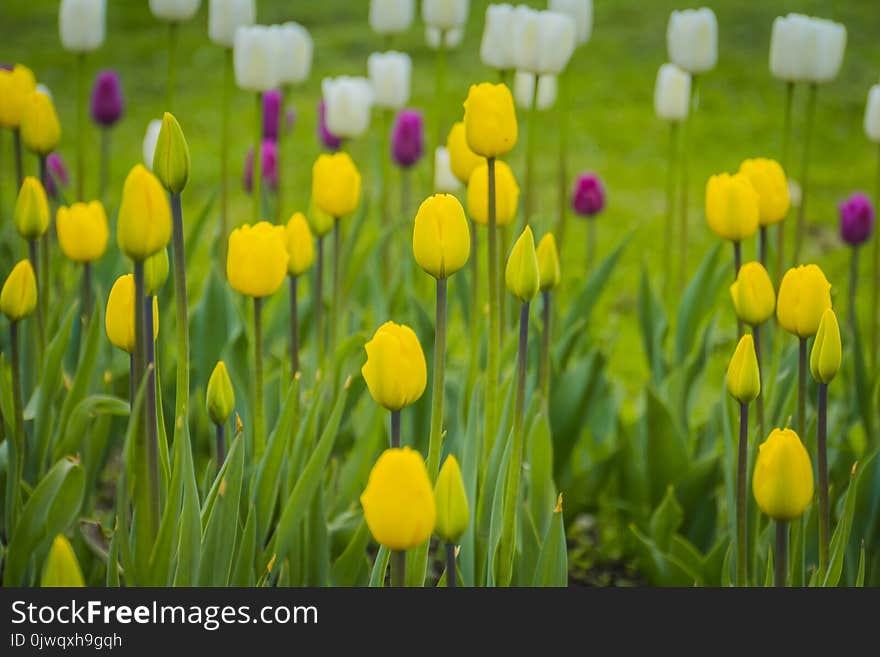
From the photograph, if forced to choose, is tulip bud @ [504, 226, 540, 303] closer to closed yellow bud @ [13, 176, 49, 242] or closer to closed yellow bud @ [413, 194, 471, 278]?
closed yellow bud @ [413, 194, 471, 278]

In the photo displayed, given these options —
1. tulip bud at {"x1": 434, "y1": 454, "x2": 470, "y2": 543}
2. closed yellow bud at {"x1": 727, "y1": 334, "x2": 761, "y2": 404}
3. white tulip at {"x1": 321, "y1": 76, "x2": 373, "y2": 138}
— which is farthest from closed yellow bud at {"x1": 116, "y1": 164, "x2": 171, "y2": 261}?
white tulip at {"x1": 321, "y1": 76, "x2": 373, "y2": 138}

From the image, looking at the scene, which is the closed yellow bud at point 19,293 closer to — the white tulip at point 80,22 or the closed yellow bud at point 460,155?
the closed yellow bud at point 460,155

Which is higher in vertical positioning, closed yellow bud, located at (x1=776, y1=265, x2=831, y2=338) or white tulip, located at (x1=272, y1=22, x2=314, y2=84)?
white tulip, located at (x1=272, y1=22, x2=314, y2=84)

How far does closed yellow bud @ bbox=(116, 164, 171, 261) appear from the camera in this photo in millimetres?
980

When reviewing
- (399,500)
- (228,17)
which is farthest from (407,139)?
(399,500)

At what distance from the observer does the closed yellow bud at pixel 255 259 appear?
47.9 inches

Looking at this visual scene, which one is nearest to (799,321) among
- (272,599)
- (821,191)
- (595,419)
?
(272,599)

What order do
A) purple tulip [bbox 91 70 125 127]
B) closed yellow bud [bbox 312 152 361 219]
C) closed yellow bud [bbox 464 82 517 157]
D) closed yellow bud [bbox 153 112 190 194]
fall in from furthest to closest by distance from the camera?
1. purple tulip [bbox 91 70 125 127]
2. closed yellow bud [bbox 312 152 361 219]
3. closed yellow bud [bbox 464 82 517 157]
4. closed yellow bud [bbox 153 112 190 194]

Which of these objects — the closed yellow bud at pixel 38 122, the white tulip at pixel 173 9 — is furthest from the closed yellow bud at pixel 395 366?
the white tulip at pixel 173 9

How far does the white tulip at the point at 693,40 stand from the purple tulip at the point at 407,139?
0.67 m

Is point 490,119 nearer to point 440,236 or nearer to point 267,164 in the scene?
point 440,236

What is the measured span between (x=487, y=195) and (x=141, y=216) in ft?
1.71

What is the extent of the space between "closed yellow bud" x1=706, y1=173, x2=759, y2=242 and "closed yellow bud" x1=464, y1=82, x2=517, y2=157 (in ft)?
1.26

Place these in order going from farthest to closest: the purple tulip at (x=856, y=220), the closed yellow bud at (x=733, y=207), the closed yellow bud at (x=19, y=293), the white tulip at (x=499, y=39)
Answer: the purple tulip at (x=856, y=220)
the white tulip at (x=499, y=39)
the closed yellow bud at (x=733, y=207)
the closed yellow bud at (x=19, y=293)
